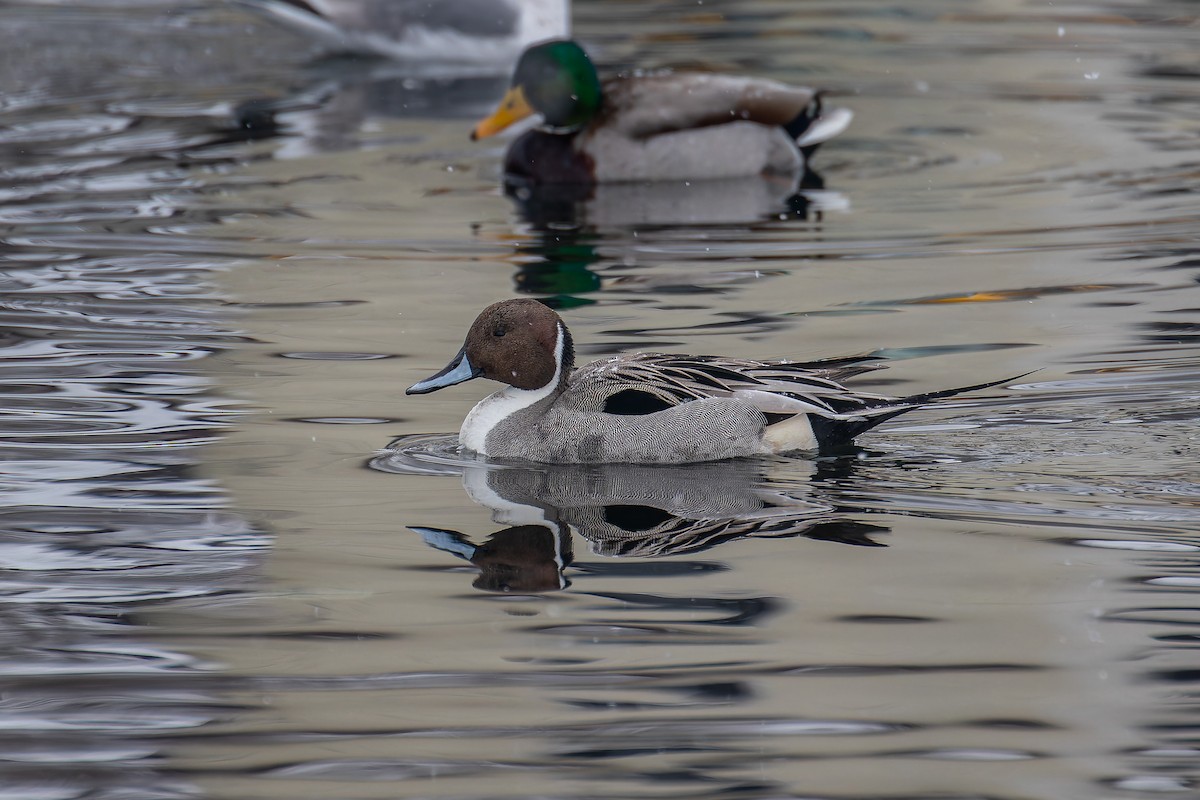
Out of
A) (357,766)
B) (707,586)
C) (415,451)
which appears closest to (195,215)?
(415,451)

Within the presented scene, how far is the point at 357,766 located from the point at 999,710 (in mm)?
1376

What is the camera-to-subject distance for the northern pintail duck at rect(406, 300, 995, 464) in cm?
605

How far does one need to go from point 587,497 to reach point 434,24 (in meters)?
10.2

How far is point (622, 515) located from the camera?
18.4 ft

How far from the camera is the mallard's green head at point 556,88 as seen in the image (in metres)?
11.2

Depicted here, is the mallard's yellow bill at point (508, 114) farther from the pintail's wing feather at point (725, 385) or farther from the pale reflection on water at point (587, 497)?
the pintail's wing feather at point (725, 385)

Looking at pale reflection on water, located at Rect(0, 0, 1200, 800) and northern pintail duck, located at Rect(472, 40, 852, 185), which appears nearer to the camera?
pale reflection on water, located at Rect(0, 0, 1200, 800)

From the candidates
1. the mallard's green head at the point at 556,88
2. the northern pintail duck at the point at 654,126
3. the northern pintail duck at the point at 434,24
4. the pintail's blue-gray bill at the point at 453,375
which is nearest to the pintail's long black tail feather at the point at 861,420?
the pintail's blue-gray bill at the point at 453,375

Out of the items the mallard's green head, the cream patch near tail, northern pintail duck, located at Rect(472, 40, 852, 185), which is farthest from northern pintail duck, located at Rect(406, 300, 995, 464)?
the mallard's green head

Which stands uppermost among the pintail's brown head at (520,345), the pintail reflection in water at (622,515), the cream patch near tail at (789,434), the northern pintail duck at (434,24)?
the northern pintail duck at (434,24)

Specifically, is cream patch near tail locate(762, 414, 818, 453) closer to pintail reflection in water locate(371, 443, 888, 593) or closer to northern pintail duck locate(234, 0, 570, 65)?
pintail reflection in water locate(371, 443, 888, 593)

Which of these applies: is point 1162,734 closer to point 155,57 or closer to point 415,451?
point 415,451

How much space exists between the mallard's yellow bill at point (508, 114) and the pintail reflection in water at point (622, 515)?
556cm

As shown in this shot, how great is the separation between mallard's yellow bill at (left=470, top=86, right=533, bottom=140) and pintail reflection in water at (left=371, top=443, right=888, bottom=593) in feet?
18.2
